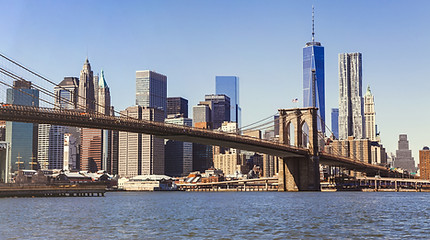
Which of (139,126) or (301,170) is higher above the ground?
(139,126)

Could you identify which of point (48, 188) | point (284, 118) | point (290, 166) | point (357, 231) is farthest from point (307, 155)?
point (357, 231)

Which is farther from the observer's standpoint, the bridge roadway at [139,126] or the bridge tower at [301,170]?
the bridge tower at [301,170]

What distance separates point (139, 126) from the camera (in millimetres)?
80438

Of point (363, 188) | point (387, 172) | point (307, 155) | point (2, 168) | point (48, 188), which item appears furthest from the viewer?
point (387, 172)

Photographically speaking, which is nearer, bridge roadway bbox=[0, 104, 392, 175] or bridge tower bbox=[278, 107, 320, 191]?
bridge roadway bbox=[0, 104, 392, 175]

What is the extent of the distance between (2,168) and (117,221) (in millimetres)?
116570

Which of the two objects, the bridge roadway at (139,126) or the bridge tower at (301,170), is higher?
the bridge roadway at (139,126)

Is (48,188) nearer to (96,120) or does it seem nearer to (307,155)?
(96,120)

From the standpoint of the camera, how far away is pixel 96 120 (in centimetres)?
7431

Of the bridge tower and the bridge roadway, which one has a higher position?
the bridge roadway

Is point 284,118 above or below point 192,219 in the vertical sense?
above

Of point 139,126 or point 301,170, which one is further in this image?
point 301,170

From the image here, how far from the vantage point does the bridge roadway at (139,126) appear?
66562 millimetres

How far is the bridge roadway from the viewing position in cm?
6656
